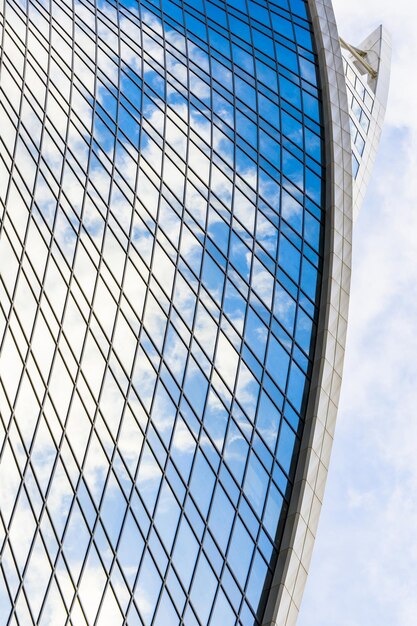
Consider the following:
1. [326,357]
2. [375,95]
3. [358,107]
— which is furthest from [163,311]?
[375,95]

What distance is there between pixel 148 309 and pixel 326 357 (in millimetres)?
9201

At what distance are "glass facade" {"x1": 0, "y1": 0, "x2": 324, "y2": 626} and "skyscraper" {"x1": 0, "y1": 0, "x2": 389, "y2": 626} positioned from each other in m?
0.10

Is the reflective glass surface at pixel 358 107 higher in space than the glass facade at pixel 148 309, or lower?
higher

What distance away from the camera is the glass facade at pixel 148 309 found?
36188 millimetres

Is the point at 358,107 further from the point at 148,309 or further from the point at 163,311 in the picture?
the point at 148,309

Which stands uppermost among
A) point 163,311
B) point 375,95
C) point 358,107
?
point 375,95

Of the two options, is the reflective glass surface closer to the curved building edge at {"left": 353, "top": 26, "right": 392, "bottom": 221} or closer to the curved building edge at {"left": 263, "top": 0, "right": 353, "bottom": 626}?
the curved building edge at {"left": 353, "top": 26, "right": 392, "bottom": 221}

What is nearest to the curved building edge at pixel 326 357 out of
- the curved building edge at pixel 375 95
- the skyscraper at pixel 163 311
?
the skyscraper at pixel 163 311

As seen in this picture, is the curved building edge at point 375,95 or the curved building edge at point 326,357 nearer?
the curved building edge at point 326,357

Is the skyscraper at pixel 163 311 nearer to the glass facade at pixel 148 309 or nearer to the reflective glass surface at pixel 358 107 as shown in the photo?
the glass facade at pixel 148 309

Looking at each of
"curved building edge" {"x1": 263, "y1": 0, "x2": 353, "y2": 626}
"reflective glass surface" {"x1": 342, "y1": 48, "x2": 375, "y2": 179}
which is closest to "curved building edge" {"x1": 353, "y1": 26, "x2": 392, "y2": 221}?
"reflective glass surface" {"x1": 342, "y1": 48, "x2": 375, "y2": 179}

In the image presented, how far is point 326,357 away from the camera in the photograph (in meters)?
42.1

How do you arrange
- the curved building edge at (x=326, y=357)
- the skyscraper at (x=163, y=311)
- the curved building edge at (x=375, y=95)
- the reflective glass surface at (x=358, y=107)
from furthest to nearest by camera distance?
1. the curved building edge at (x=375, y=95)
2. the reflective glass surface at (x=358, y=107)
3. the curved building edge at (x=326, y=357)
4. the skyscraper at (x=163, y=311)

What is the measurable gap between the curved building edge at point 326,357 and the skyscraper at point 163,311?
123 millimetres
